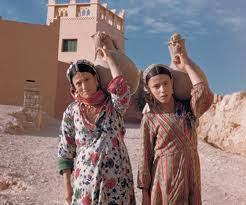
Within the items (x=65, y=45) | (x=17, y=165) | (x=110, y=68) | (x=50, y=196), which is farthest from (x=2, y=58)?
(x=110, y=68)

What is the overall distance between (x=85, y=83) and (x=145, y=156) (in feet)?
1.72

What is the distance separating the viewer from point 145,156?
2.22m

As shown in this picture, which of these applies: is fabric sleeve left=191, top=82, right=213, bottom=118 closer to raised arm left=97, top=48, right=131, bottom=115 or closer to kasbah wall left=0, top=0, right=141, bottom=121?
raised arm left=97, top=48, right=131, bottom=115

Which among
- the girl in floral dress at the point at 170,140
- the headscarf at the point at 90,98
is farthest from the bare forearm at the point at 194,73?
the headscarf at the point at 90,98

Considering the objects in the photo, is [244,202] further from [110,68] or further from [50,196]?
[110,68]

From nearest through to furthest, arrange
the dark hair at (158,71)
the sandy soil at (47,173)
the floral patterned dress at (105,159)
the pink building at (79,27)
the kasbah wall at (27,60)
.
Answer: the floral patterned dress at (105,159) → the dark hair at (158,71) → the sandy soil at (47,173) → the kasbah wall at (27,60) → the pink building at (79,27)

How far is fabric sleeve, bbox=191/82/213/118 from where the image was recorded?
217 centimetres

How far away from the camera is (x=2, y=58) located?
44.1 feet

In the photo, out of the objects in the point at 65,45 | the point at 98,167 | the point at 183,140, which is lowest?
the point at 98,167

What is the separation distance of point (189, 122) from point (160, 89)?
0.83 feet

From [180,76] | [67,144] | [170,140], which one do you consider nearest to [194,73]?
[180,76]

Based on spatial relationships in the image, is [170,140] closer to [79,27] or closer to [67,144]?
[67,144]

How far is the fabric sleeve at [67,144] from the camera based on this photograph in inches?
90.5

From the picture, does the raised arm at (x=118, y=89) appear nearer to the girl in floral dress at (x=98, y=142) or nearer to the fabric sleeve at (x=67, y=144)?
the girl in floral dress at (x=98, y=142)
